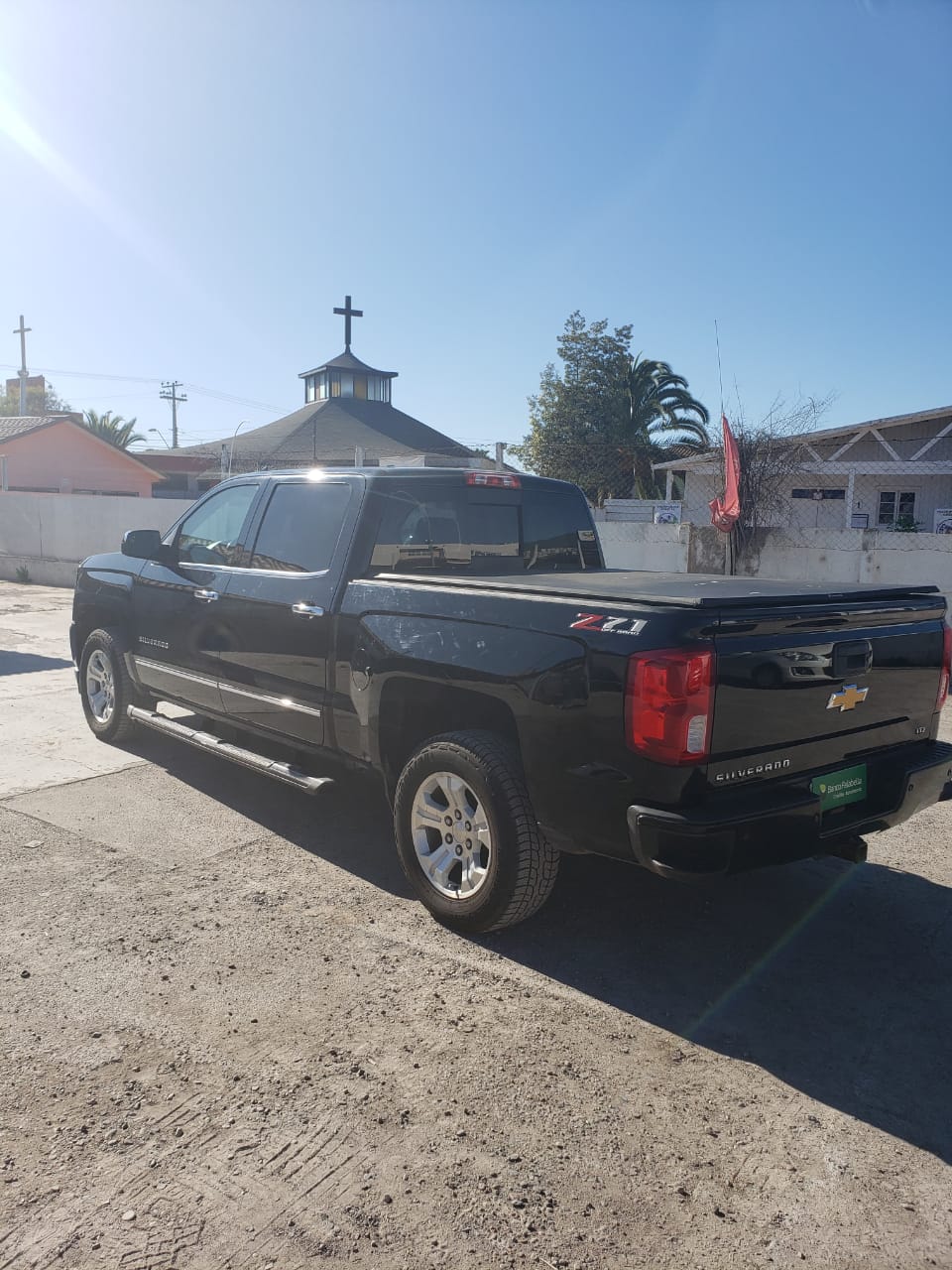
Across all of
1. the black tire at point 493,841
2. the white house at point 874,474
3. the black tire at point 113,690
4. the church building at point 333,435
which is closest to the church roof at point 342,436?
the church building at point 333,435

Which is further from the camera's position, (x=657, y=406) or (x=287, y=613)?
(x=657, y=406)

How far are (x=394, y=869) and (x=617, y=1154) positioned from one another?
2191 millimetres

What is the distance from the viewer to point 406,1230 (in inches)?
91.0

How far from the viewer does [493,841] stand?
3658mm

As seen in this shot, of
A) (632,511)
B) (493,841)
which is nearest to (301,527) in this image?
(493,841)

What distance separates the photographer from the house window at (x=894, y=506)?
23.5 m

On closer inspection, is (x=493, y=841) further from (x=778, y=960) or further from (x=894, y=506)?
(x=894, y=506)

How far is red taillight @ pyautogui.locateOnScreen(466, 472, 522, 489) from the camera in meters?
5.00

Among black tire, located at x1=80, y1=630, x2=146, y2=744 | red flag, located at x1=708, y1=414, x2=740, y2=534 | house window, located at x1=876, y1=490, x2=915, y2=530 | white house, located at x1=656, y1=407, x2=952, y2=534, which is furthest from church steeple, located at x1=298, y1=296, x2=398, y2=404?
black tire, located at x1=80, y1=630, x2=146, y2=744

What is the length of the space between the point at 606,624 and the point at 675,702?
379 mm

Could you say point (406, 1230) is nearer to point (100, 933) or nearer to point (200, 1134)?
point (200, 1134)

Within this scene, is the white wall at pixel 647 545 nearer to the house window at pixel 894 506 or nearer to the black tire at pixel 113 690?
the black tire at pixel 113 690

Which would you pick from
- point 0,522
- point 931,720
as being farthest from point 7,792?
point 0,522

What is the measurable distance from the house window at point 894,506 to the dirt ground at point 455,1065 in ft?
68.3
